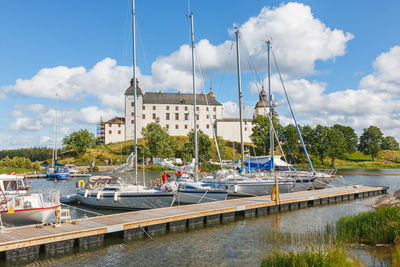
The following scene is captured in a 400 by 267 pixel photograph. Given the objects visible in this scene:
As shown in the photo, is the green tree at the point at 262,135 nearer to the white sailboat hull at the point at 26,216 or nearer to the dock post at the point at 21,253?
the white sailboat hull at the point at 26,216

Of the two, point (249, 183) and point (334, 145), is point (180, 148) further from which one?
point (249, 183)

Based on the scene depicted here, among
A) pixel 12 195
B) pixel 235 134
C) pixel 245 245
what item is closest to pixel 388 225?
pixel 245 245

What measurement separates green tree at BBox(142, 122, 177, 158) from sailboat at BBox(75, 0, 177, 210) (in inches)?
2448

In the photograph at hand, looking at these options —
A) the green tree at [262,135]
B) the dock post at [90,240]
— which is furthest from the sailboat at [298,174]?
the green tree at [262,135]

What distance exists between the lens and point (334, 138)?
97.2 metres

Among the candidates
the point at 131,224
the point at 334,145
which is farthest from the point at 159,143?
the point at 131,224

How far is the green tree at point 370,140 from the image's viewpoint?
121 meters

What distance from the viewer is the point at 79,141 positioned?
341ft

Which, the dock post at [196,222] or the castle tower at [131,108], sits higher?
the castle tower at [131,108]

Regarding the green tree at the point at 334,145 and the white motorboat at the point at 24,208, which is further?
the green tree at the point at 334,145

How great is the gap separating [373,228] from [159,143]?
79.8 metres

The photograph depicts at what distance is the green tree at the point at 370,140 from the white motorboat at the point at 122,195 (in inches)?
4556

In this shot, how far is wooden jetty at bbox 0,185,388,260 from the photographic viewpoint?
14852 mm

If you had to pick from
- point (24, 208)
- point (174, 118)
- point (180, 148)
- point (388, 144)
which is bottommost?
point (24, 208)
